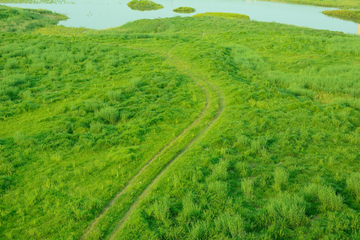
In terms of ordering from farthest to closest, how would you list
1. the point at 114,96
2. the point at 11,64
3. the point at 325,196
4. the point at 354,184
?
1. the point at 11,64
2. the point at 114,96
3. the point at 354,184
4. the point at 325,196

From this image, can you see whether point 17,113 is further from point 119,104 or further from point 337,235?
point 337,235

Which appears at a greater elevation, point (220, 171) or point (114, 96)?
point (114, 96)

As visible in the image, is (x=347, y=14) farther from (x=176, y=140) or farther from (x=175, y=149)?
(x=175, y=149)

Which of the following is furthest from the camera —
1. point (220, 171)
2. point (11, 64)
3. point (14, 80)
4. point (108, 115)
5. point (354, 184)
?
point (11, 64)

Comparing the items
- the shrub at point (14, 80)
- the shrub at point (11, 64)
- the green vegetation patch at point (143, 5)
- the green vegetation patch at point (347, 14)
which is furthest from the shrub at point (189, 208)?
the green vegetation patch at point (143, 5)

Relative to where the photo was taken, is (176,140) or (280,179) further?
(176,140)

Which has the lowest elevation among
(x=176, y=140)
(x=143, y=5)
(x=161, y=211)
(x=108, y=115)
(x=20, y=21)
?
(x=161, y=211)

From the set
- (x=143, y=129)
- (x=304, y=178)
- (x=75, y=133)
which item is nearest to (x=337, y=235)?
(x=304, y=178)

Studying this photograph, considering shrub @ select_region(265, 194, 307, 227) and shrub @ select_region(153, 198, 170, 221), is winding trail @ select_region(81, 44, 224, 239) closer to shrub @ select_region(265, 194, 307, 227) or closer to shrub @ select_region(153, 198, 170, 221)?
shrub @ select_region(153, 198, 170, 221)

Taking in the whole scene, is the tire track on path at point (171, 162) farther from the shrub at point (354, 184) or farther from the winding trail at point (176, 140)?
the shrub at point (354, 184)

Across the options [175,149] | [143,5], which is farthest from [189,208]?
[143,5]
